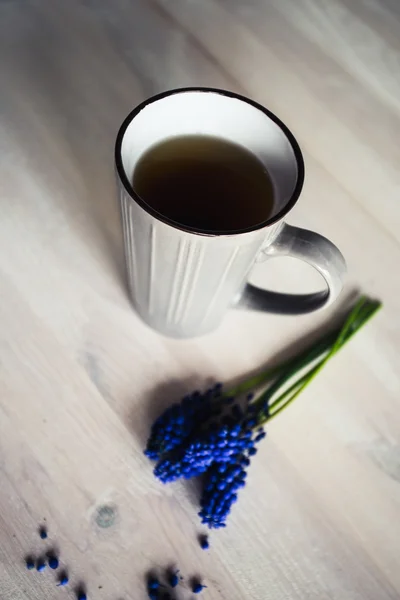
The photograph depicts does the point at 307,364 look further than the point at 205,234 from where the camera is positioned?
Yes

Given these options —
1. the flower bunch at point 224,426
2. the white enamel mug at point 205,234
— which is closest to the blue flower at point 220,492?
the flower bunch at point 224,426

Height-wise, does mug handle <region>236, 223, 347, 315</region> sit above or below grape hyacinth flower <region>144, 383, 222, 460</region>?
above

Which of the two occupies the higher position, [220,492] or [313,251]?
[313,251]

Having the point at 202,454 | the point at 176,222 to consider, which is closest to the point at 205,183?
the point at 176,222

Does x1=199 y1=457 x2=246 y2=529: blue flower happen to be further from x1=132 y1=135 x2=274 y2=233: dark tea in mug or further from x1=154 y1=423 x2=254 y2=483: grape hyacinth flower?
x1=132 y1=135 x2=274 y2=233: dark tea in mug

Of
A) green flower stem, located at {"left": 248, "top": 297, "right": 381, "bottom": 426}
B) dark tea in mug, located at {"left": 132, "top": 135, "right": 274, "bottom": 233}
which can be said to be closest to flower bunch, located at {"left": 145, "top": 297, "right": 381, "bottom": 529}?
green flower stem, located at {"left": 248, "top": 297, "right": 381, "bottom": 426}

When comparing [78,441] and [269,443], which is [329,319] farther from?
[78,441]

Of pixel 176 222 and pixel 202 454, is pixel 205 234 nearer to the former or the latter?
pixel 176 222

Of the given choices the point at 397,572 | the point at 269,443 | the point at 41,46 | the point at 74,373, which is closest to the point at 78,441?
the point at 74,373
